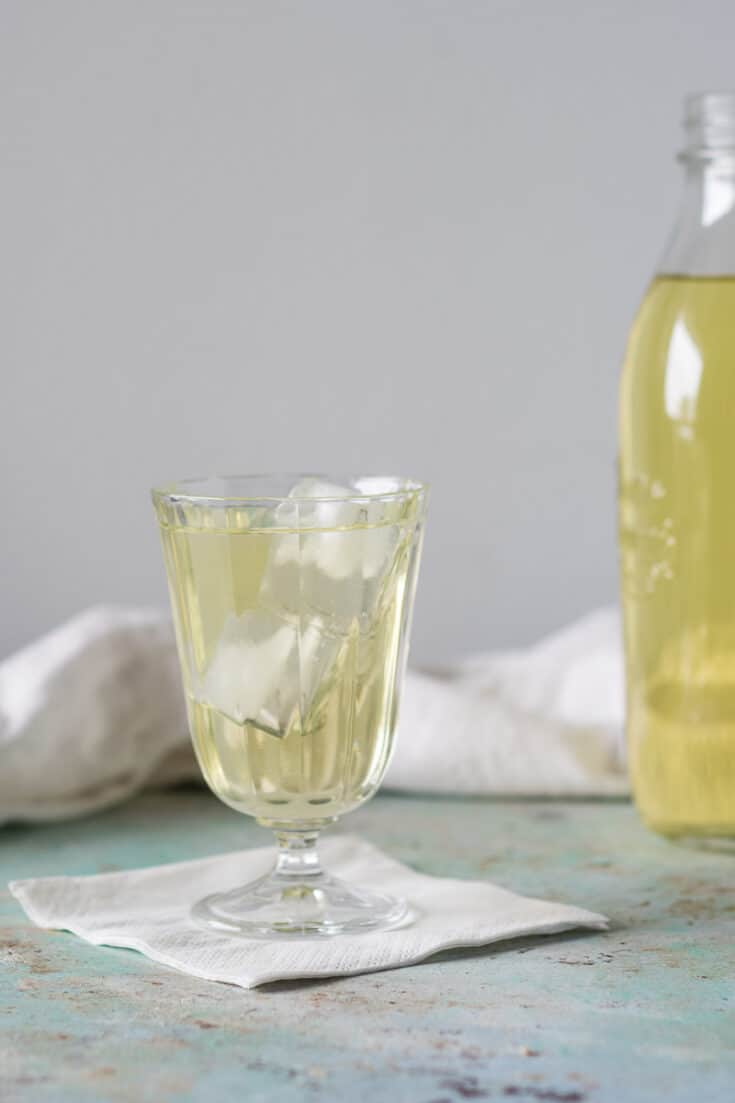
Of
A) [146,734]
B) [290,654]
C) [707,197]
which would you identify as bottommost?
[146,734]

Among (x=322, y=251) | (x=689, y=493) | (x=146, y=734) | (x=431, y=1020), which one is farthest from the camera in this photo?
(x=322, y=251)

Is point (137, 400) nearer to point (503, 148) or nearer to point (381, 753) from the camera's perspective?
point (503, 148)

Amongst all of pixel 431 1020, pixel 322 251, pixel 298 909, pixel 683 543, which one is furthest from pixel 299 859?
pixel 322 251

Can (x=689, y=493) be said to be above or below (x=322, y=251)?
below

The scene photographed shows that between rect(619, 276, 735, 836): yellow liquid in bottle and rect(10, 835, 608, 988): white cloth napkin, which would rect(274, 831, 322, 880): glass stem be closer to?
rect(10, 835, 608, 988): white cloth napkin

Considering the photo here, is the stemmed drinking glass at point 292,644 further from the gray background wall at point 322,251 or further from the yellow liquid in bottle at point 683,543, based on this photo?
the gray background wall at point 322,251

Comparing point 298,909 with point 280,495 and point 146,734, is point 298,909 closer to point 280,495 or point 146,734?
point 280,495

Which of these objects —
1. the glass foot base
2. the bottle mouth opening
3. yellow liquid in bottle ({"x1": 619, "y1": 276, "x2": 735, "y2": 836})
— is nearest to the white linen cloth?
yellow liquid in bottle ({"x1": 619, "y1": 276, "x2": 735, "y2": 836})

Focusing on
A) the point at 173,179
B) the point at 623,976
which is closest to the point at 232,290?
the point at 173,179
